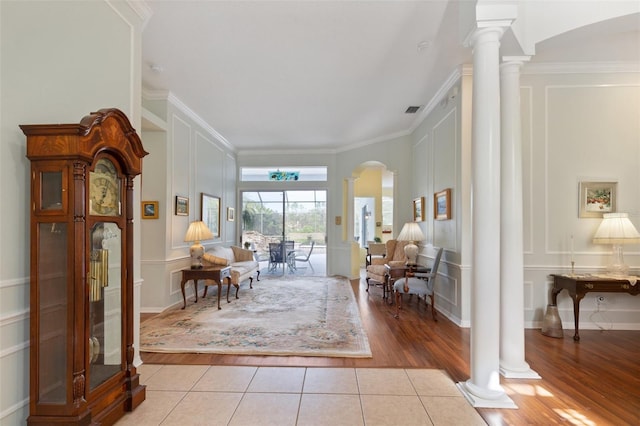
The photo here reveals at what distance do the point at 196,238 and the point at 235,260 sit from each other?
75.2 inches

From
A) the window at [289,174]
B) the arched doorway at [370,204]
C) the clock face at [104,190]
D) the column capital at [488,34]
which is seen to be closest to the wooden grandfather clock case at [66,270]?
the clock face at [104,190]

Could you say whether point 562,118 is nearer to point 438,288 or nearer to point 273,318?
point 438,288

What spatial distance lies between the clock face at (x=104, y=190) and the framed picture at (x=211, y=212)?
3800 mm

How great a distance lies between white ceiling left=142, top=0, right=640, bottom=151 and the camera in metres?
2.90

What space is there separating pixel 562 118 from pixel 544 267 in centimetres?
193

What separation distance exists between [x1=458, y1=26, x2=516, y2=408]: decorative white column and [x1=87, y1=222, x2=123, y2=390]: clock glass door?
2643 mm

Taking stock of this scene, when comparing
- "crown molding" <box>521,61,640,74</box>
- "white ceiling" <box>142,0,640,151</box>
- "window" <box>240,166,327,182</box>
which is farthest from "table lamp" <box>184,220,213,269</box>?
"crown molding" <box>521,61,640,74</box>

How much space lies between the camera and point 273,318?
4.45m

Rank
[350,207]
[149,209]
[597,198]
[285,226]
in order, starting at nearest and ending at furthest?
[597,198], [149,209], [350,207], [285,226]

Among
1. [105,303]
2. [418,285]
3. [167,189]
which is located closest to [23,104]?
[105,303]

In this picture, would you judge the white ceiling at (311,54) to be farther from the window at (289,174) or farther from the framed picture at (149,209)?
the window at (289,174)

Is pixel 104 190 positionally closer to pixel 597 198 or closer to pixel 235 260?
pixel 235 260

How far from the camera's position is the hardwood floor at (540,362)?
2.24 metres

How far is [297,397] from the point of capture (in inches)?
96.8
